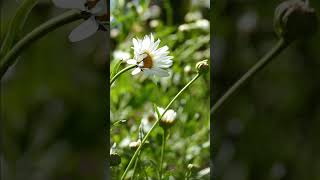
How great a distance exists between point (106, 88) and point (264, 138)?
31 cm

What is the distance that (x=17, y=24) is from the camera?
819 mm

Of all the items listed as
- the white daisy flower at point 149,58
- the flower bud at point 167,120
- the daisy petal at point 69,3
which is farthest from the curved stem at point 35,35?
the flower bud at point 167,120

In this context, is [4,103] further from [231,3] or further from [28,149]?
[231,3]

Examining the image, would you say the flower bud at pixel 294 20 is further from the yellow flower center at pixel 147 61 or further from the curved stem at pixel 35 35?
the curved stem at pixel 35 35

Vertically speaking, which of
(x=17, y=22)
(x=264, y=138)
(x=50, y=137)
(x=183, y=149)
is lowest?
(x=183, y=149)

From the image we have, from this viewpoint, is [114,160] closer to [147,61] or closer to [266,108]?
[147,61]

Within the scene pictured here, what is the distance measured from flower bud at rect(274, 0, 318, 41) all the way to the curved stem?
A: 12.0 inches

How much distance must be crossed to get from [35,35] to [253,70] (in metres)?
0.37

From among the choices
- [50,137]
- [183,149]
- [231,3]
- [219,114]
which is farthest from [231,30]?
[50,137]

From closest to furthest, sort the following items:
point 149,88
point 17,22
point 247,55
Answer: point 17,22
point 247,55
point 149,88

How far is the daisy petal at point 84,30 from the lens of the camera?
33.7 inches

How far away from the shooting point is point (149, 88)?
1210 millimetres

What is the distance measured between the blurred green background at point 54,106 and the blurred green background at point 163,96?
14cm

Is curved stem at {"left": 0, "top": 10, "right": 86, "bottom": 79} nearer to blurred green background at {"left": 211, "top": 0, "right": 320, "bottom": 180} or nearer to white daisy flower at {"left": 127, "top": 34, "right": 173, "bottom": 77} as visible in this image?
white daisy flower at {"left": 127, "top": 34, "right": 173, "bottom": 77}
